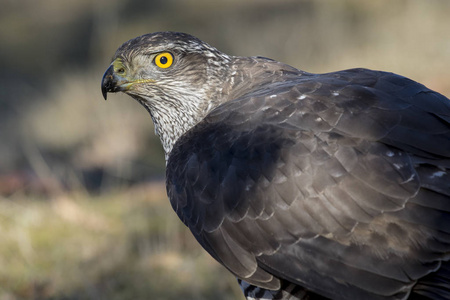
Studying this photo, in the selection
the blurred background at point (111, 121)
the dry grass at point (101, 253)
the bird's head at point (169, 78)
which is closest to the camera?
the bird's head at point (169, 78)

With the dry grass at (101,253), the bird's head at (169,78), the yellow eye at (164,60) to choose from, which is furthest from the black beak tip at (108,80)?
the dry grass at (101,253)

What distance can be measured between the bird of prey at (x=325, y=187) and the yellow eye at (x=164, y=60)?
0.58 meters

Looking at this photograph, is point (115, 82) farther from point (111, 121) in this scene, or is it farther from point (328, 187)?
point (111, 121)

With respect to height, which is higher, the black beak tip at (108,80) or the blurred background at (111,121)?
the black beak tip at (108,80)

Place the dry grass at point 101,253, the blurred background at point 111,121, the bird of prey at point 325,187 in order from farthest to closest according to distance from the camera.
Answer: the blurred background at point 111,121 < the dry grass at point 101,253 < the bird of prey at point 325,187

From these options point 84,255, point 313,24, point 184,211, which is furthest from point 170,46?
point 313,24

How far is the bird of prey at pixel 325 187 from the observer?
126 inches

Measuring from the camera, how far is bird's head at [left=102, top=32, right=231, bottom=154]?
436cm

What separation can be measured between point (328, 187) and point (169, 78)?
1.53 m

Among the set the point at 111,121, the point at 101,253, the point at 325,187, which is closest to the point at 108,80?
the point at 325,187

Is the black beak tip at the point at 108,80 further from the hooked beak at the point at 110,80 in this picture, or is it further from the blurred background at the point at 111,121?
the blurred background at the point at 111,121

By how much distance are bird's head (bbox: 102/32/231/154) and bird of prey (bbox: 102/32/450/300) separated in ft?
1.13

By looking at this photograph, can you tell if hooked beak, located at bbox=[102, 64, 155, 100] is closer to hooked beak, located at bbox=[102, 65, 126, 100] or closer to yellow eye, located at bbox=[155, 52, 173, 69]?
hooked beak, located at bbox=[102, 65, 126, 100]

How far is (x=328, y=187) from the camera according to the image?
3.32 m
